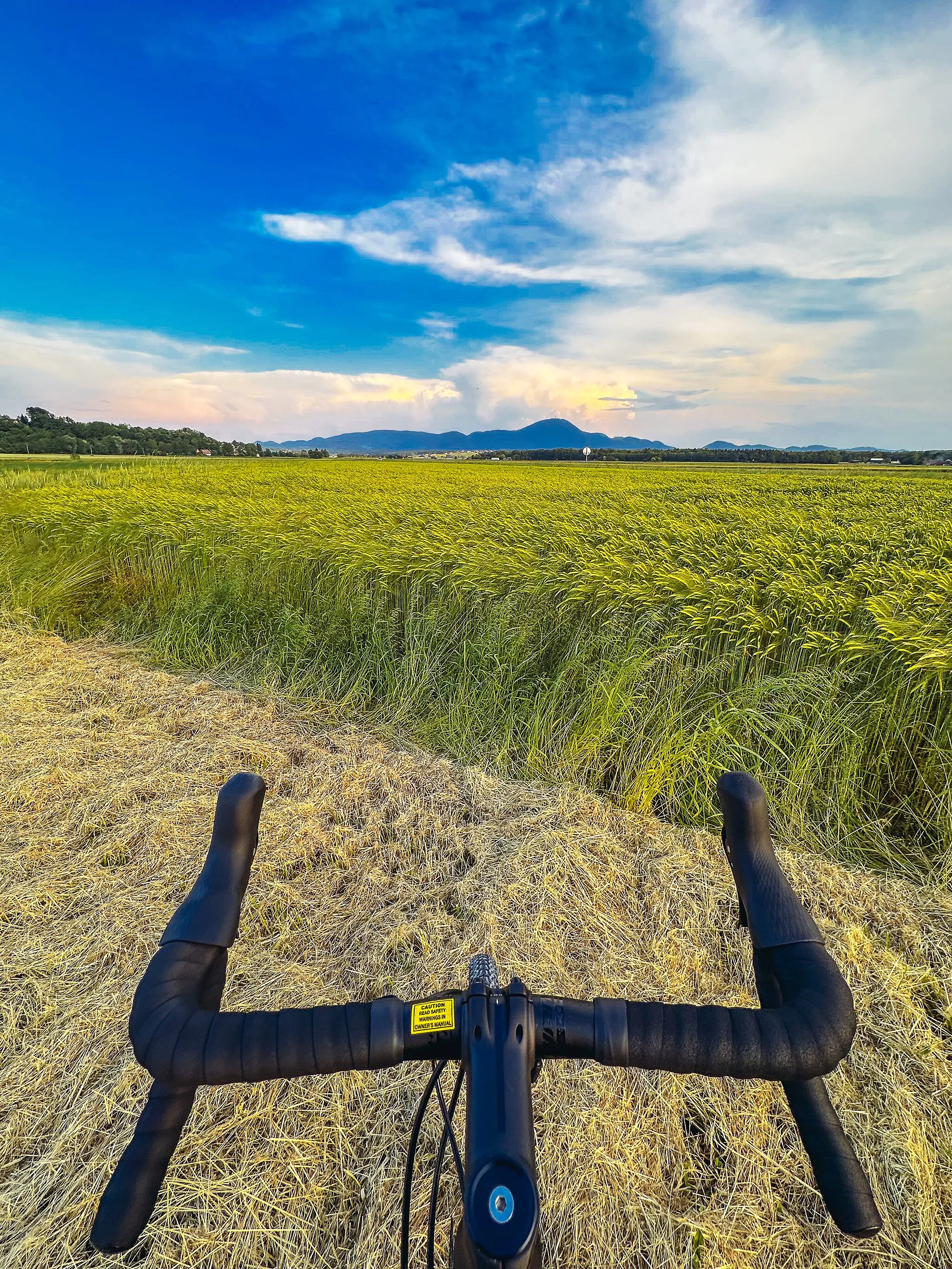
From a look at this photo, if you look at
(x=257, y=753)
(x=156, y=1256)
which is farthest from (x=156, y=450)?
(x=156, y=1256)

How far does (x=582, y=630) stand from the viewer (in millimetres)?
4418

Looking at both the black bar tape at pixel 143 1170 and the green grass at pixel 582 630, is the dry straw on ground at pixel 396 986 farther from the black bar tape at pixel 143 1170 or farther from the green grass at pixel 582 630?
the black bar tape at pixel 143 1170

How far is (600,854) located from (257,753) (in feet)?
7.81

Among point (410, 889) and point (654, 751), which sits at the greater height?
point (654, 751)

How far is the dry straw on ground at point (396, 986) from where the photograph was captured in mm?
1556

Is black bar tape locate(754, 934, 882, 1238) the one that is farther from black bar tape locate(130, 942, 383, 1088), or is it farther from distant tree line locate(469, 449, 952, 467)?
distant tree line locate(469, 449, 952, 467)

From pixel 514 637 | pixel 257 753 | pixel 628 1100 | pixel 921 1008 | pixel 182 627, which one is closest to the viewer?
pixel 628 1100

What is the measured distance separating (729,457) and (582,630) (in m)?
86.1

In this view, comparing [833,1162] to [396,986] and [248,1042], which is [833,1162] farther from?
[396,986]

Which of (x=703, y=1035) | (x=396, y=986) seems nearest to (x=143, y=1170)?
(x=703, y=1035)

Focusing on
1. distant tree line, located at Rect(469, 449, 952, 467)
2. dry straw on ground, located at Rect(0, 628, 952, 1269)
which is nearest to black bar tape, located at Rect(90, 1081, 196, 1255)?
dry straw on ground, located at Rect(0, 628, 952, 1269)

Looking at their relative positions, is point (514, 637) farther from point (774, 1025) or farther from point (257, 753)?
point (774, 1025)

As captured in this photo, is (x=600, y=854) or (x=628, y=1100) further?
(x=600, y=854)

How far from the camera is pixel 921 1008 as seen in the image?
2205 millimetres
